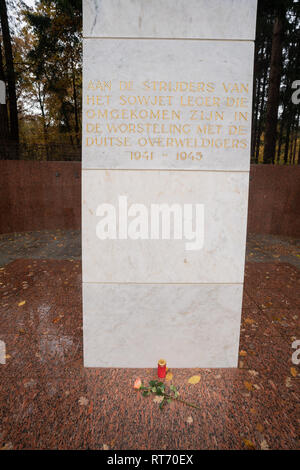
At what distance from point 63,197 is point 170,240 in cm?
798

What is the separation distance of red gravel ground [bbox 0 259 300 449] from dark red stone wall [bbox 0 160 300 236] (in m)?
6.26

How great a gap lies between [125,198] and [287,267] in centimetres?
524

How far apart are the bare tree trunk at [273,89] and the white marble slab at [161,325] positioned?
35.8 ft

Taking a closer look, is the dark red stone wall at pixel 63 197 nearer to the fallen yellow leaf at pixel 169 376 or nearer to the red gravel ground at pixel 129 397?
the red gravel ground at pixel 129 397

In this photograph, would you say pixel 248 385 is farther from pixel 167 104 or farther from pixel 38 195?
pixel 38 195

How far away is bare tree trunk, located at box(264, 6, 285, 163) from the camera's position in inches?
430

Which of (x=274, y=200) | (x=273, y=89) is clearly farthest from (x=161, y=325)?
(x=273, y=89)

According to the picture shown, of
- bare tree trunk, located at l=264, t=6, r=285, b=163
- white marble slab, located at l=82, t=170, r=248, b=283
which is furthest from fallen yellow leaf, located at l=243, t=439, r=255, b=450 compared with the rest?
bare tree trunk, located at l=264, t=6, r=285, b=163

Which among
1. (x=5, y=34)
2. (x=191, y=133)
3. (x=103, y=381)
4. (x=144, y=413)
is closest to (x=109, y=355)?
(x=103, y=381)

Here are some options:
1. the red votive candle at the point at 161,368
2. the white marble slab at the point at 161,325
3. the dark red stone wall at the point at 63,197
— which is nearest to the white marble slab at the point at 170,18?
the white marble slab at the point at 161,325

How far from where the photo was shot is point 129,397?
105 inches

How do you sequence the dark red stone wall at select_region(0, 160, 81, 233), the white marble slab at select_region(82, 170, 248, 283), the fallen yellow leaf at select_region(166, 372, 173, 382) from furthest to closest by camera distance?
the dark red stone wall at select_region(0, 160, 81, 233)
the fallen yellow leaf at select_region(166, 372, 173, 382)
the white marble slab at select_region(82, 170, 248, 283)

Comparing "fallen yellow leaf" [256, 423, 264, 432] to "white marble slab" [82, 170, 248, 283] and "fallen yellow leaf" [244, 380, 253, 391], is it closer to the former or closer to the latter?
"fallen yellow leaf" [244, 380, 253, 391]

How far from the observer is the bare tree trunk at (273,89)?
10.9 metres
